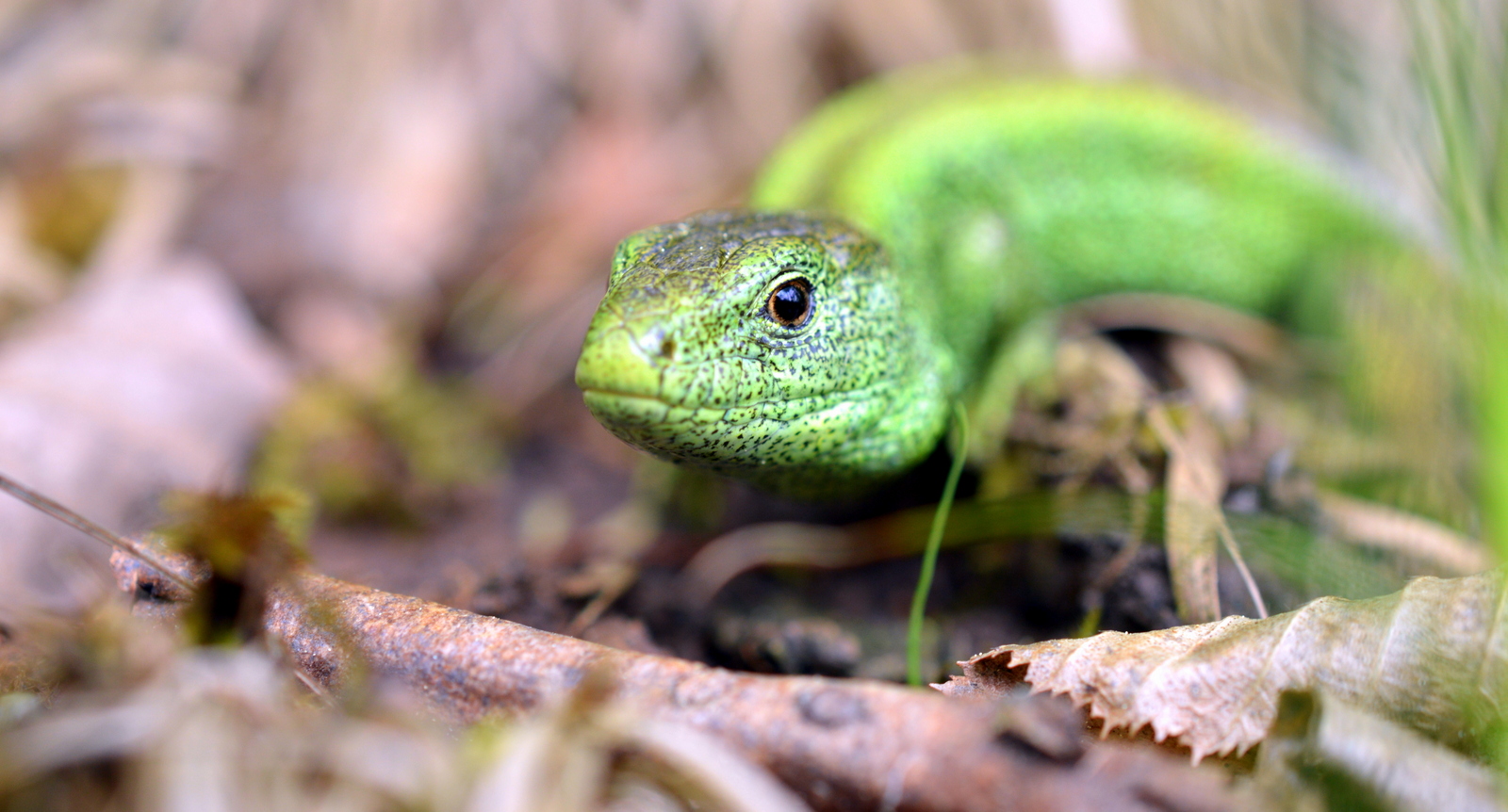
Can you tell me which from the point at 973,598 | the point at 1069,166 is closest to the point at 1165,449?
the point at 973,598

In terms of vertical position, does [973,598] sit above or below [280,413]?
below

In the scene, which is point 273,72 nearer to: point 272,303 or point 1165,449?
point 272,303

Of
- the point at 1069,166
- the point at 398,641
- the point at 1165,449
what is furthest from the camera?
the point at 1069,166

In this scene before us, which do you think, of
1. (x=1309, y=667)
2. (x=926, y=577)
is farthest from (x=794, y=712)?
(x=1309, y=667)

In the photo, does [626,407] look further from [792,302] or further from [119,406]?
[119,406]

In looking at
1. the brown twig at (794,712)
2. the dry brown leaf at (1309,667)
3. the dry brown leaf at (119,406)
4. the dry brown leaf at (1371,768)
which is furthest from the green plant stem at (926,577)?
the dry brown leaf at (119,406)

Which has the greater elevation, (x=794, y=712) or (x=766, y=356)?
(x=766, y=356)

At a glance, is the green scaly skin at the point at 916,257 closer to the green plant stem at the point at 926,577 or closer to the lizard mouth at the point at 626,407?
the lizard mouth at the point at 626,407
